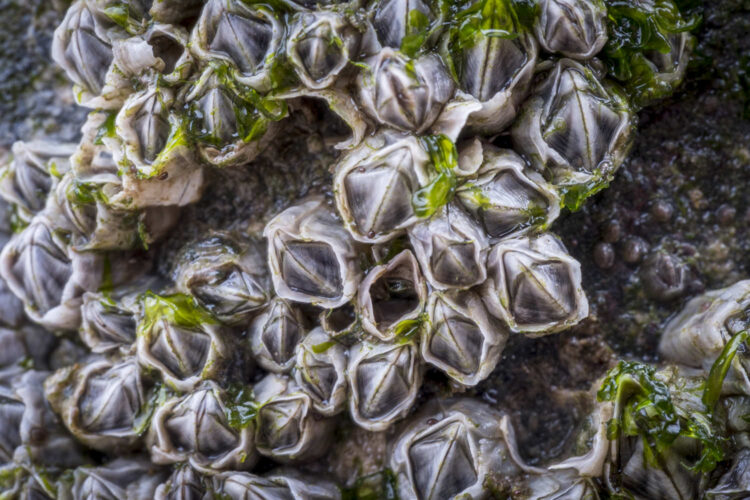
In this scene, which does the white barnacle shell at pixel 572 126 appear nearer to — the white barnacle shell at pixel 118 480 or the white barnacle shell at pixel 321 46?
the white barnacle shell at pixel 321 46

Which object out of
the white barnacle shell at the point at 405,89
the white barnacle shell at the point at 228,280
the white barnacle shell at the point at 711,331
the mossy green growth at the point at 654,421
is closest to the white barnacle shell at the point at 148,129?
the white barnacle shell at the point at 228,280

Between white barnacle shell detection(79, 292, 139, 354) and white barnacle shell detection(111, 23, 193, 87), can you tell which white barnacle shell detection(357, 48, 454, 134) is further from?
white barnacle shell detection(79, 292, 139, 354)

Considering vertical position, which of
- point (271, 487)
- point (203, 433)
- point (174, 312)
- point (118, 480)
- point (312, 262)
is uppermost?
point (312, 262)

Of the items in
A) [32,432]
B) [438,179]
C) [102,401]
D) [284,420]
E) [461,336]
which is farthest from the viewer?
[32,432]

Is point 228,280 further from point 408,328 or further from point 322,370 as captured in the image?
point 408,328

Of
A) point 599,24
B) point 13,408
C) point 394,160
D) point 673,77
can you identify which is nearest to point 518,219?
point 394,160

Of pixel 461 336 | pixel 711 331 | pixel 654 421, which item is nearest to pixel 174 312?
pixel 461 336

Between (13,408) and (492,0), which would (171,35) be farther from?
(13,408)
